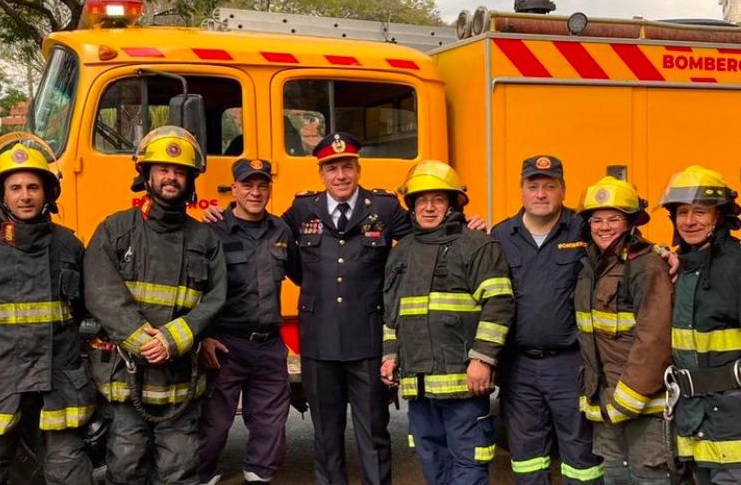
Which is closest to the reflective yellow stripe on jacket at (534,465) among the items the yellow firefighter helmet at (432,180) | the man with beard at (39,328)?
the yellow firefighter helmet at (432,180)

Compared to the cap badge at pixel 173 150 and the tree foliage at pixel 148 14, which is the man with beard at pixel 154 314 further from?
the tree foliage at pixel 148 14

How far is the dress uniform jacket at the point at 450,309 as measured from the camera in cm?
363

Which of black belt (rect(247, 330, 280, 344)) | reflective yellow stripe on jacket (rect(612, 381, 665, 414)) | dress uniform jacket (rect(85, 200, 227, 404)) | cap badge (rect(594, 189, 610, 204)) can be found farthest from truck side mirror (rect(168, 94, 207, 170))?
reflective yellow stripe on jacket (rect(612, 381, 665, 414))

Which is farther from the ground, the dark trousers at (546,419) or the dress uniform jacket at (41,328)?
the dress uniform jacket at (41,328)

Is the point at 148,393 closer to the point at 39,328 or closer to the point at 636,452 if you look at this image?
the point at 39,328

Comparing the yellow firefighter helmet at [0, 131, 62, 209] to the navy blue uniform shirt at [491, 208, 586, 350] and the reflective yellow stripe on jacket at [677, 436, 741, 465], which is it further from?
the reflective yellow stripe on jacket at [677, 436, 741, 465]

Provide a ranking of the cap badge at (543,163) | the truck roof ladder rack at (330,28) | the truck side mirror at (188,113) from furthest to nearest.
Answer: the truck roof ladder rack at (330,28), the truck side mirror at (188,113), the cap badge at (543,163)

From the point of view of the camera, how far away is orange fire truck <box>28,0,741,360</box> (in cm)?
429

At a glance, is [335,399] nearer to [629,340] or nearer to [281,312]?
[281,312]

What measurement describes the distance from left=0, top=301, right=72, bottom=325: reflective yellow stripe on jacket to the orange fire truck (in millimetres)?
850

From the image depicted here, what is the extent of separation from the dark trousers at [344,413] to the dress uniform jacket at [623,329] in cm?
102

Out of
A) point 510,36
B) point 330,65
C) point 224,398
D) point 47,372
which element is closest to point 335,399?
point 224,398

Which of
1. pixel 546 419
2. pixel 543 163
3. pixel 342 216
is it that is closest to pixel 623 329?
pixel 546 419

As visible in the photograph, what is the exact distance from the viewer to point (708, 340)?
3082 mm
